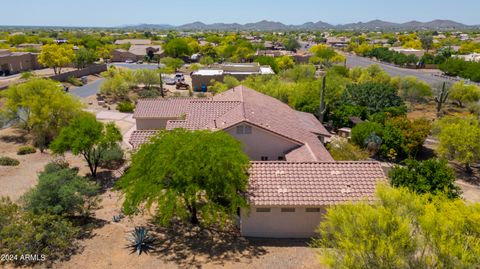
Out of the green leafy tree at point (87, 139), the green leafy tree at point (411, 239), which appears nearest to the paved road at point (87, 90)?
the green leafy tree at point (87, 139)

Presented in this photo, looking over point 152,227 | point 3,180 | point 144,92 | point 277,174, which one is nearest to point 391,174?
point 277,174

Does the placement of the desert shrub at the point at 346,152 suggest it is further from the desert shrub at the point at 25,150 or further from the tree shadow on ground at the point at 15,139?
the tree shadow on ground at the point at 15,139

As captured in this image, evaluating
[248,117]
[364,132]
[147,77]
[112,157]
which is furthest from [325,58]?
[112,157]

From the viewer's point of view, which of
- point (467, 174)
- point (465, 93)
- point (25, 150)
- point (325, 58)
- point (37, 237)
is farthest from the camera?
point (325, 58)

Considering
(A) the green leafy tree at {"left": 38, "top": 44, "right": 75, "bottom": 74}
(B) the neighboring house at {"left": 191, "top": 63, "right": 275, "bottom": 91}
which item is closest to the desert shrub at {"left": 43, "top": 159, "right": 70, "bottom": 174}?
(B) the neighboring house at {"left": 191, "top": 63, "right": 275, "bottom": 91}

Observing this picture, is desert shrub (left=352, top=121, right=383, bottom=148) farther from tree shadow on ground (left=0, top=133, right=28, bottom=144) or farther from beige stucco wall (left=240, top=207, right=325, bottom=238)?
tree shadow on ground (left=0, top=133, right=28, bottom=144)

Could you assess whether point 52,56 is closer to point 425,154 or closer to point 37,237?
point 37,237
